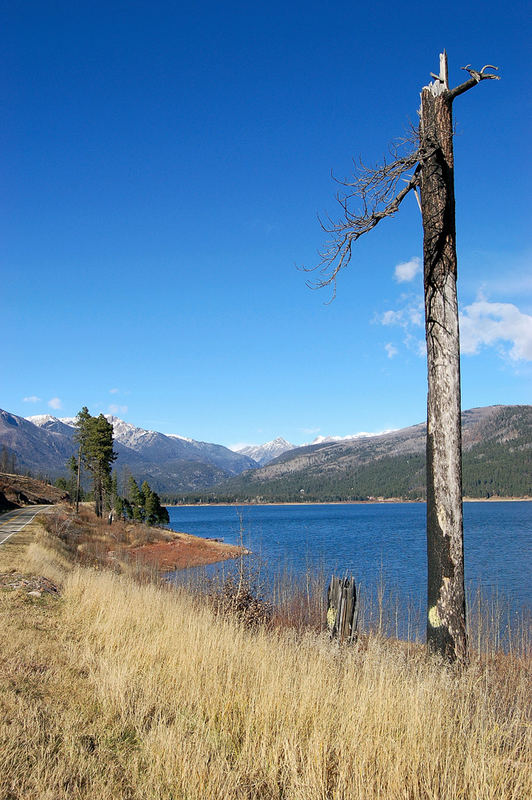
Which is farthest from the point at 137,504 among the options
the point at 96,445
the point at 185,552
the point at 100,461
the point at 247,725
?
the point at 247,725

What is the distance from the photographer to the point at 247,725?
4301 millimetres

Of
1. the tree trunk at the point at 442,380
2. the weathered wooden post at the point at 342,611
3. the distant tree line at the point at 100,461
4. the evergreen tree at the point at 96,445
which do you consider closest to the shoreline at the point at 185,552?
the distant tree line at the point at 100,461

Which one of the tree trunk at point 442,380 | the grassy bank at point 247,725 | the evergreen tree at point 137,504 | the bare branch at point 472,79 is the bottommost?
the evergreen tree at point 137,504

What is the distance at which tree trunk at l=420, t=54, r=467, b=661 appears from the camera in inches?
210

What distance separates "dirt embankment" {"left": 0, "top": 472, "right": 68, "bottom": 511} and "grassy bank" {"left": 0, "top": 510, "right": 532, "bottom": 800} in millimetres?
43368

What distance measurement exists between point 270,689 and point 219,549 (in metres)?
42.3

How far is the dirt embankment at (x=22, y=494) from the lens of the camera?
49759mm

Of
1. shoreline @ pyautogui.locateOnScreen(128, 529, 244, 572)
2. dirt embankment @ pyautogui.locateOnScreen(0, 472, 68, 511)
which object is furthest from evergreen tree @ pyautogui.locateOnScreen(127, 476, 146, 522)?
shoreline @ pyautogui.locateOnScreen(128, 529, 244, 572)

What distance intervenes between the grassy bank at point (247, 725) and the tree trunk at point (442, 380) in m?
0.62

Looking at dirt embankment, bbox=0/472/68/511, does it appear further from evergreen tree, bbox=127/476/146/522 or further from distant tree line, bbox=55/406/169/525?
evergreen tree, bbox=127/476/146/522

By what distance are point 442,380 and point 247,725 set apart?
3706 mm

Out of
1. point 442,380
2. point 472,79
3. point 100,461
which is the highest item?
point 472,79

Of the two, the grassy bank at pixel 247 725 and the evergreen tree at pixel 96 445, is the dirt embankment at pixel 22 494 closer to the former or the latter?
the evergreen tree at pixel 96 445

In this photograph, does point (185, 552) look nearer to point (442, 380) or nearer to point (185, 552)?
point (185, 552)
